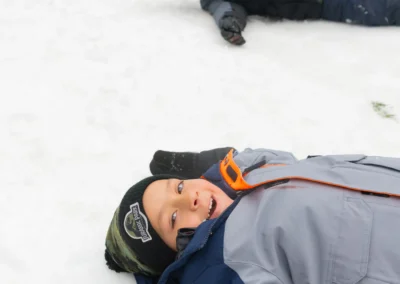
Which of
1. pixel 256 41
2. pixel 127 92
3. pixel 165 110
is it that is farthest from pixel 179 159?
pixel 256 41

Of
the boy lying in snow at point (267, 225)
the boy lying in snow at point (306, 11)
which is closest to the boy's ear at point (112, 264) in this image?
the boy lying in snow at point (267, 225)

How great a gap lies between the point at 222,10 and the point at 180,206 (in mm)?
2023

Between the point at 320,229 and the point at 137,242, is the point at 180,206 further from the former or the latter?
Answer: the point at 320,229

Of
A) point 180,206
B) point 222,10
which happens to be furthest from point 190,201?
point 222,10

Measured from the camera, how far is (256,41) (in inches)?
126

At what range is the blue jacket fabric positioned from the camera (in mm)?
1439

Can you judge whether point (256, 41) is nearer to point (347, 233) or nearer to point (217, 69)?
point (217, 69)

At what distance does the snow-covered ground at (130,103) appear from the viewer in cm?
203

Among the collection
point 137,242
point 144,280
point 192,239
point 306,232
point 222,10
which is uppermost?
point 222,10

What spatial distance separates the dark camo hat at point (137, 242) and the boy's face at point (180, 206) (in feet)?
0.08

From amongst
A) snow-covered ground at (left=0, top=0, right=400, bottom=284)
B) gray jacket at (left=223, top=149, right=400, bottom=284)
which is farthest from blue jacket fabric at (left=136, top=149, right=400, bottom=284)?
snow-covered ground at (left=0, top=0, right=400, bottom=284)

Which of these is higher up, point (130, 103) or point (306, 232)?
point (306, 232)

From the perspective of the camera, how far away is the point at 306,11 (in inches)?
136

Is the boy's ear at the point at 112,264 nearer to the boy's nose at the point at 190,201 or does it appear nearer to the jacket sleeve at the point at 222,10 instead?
the boy's nose at the point at 190,201
